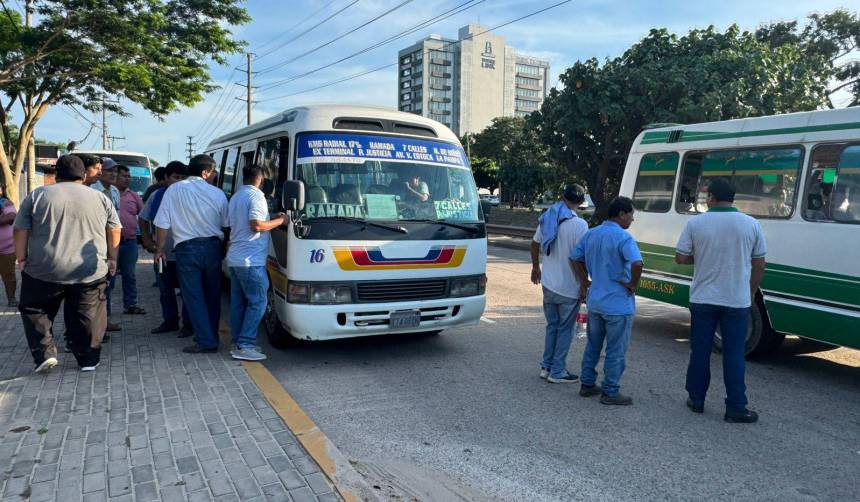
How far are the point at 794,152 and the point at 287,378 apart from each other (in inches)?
213

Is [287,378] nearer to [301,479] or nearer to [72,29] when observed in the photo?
[301,479]

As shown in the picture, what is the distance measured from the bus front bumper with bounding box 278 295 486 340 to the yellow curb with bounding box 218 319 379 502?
1.77 feet

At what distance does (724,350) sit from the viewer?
468 cm

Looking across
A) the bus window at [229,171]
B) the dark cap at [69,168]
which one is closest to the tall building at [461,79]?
the bus window at [229,171]

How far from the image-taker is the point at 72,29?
16.9 metres

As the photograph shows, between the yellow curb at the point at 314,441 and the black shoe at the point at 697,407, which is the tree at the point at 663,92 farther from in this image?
the yellow curb at the point at 314,441

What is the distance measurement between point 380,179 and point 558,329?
223 cm

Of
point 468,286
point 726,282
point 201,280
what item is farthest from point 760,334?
point 201,280

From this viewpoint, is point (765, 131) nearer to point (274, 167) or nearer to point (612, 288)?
point (612, 288)

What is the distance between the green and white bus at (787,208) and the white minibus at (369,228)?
268 cm

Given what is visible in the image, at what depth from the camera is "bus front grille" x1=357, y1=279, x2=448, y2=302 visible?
552 centimetres

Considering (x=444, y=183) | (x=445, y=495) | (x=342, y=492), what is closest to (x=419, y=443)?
(x=445, y=495)

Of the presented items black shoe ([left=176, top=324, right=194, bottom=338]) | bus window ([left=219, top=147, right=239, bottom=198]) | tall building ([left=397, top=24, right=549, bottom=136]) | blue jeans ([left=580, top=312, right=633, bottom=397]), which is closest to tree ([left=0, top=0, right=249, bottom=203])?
bus window ([left=219, top=147, right=239, bottom=198])

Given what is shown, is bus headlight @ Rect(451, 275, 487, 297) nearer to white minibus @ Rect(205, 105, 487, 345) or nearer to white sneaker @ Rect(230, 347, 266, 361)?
white minibus @ Rect(205, 105, 487, 345)
